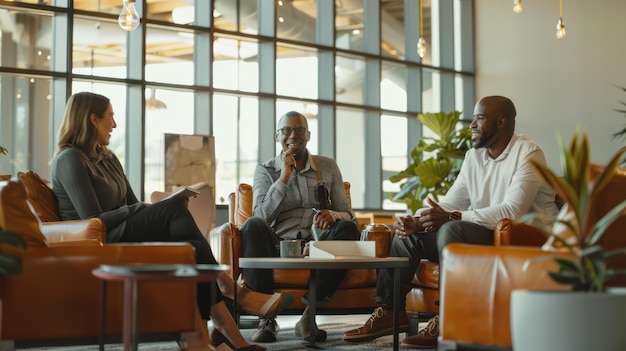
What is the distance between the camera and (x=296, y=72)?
1041 cm

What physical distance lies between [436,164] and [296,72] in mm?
2005

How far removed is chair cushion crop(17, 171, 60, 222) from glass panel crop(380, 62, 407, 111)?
735cm

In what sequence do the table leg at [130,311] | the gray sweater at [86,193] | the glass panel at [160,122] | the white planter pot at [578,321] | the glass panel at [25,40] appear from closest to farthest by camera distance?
1. the white planter pot at [578,321]
2. the table leg at [130,311]
3. the gray sweater at [86,193]
4. the glass panel at [25,40]
5. the glass panel at [160,122]

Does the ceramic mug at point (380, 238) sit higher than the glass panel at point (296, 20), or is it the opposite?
the glass panel at point (296, 20)

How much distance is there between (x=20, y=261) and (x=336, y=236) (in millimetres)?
2297

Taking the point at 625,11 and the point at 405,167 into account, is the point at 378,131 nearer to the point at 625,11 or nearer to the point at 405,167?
the point at 405,167

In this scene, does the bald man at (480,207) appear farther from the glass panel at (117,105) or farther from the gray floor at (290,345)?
the glass panel at (117,105)

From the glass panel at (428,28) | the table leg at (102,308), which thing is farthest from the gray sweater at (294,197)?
the glass panel at (428,28)

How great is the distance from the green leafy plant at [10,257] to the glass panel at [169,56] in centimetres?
672

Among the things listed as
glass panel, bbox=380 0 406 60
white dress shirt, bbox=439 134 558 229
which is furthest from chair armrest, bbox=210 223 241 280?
glass panel, bbox=380 0 406 60

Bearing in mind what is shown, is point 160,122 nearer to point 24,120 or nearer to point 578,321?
point 24,120

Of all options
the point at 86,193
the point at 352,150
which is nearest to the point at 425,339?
the point at 86,193

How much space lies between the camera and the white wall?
1037 centimetres

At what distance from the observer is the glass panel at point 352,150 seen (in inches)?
423
